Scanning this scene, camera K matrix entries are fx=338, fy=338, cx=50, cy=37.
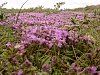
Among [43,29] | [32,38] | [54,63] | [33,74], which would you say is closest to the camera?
[33,74]

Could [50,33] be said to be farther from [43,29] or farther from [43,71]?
[43,71]

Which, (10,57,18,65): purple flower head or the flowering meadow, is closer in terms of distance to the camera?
the flowering meadow

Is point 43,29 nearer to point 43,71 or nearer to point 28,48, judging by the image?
point 28,48

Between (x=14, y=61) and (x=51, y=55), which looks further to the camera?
(x=51, y=55)

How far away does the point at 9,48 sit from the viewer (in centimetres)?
434

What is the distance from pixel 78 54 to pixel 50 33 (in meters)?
0.51

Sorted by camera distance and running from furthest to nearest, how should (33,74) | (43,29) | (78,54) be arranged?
1. (43,29)
2. (78,54)
3. (33,74)

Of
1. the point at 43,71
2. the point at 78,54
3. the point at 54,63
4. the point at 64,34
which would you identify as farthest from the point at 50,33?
the point at 43,71

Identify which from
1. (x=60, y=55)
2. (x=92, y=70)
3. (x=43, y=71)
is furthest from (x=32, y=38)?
(x=92, y=70)

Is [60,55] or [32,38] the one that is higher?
[32,38]

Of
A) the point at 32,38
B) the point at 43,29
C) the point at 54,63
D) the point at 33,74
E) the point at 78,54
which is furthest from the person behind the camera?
the point at 43,29

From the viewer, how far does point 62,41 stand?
4.52 meters

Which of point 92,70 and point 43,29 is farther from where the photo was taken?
point 43,29

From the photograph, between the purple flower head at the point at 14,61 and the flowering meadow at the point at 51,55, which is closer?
the flowering meadow at the point at 51,55
